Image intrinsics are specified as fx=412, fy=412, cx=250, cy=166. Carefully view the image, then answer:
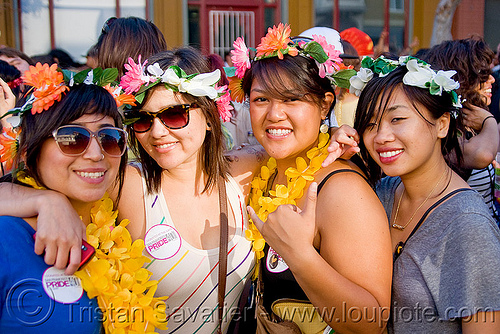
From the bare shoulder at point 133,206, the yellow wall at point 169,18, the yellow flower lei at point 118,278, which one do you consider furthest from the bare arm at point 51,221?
the yellow wall at point 169,18

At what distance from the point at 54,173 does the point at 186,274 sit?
759 millimetres

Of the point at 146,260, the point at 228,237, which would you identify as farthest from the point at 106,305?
the point at 228,237

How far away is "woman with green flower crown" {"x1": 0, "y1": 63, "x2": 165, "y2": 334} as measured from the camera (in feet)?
4.93

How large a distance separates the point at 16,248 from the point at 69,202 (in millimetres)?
276

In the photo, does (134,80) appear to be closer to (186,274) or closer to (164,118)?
Result: (164,118)

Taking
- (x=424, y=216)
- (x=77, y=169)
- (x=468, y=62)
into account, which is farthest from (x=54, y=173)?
(x=468, y=62)

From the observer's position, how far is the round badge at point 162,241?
Answer: 1972mm

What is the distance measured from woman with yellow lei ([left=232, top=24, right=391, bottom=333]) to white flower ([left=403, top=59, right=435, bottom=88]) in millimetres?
362

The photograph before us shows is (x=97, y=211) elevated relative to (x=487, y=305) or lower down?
elevated

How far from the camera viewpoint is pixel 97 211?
76.5 inches

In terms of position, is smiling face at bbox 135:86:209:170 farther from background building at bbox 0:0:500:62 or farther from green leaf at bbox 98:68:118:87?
background building at bbox 0:0:500:62

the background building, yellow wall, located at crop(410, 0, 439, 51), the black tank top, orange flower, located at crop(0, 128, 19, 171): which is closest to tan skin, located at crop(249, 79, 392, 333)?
the black tank top

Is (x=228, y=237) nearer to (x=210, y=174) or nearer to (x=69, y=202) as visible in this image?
(x=210, y=174)

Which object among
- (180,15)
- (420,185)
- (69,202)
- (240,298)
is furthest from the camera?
(180,15)
